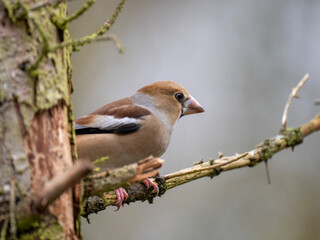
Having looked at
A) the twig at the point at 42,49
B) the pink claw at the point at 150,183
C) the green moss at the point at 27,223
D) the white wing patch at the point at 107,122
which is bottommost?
the pink claw at the point at 150,183

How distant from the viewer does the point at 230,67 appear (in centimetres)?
784

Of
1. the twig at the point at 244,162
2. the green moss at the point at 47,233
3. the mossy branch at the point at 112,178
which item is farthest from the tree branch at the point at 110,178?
the twig at the point at 244,162

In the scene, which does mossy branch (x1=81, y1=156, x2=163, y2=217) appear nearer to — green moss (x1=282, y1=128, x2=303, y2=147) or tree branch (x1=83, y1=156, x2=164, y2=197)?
tree branch (x1=83, y1=156, x2=164, y2=197)

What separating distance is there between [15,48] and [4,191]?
60 cm

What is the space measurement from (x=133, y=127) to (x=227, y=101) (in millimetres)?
4245

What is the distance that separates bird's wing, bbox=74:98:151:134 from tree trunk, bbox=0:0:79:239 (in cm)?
183

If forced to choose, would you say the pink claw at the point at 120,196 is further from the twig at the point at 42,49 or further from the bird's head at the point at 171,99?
the twig at the point at 42,49

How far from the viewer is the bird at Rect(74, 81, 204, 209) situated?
11.2ft

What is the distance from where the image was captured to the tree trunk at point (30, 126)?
1562 mm

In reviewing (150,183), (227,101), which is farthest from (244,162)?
(227,101)

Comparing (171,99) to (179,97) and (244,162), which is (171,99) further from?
(244,162)

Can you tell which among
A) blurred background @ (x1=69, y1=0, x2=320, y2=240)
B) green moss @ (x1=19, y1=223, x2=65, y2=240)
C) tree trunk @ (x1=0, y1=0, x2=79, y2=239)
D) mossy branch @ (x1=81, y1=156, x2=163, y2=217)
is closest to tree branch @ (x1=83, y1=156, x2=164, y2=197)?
mossy branch @ (x1=81, y1=156, x2=163, y2=217)

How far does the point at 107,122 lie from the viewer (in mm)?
3697

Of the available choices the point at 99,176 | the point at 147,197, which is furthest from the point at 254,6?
the point at 99,176
